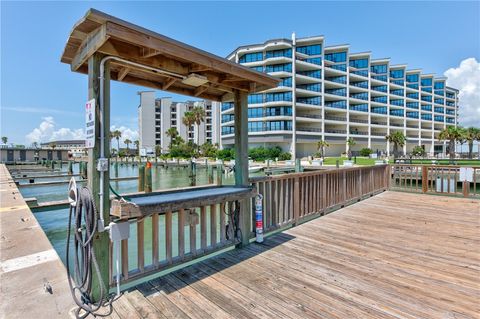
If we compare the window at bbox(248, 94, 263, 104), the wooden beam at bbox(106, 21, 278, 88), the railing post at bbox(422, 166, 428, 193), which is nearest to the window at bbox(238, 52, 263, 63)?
the window at bbox(248, 94, 263, 104)

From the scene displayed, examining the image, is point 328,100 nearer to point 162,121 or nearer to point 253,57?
point 253,57

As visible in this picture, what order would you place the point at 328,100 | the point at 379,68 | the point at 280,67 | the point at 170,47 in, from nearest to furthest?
the point at 170,47, the point at 280,67, the point at 328,100, the point at 379,68

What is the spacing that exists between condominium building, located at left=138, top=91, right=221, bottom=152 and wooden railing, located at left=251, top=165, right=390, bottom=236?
210ft

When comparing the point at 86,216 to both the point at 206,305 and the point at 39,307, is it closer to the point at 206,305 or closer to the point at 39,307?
the point at 39,307

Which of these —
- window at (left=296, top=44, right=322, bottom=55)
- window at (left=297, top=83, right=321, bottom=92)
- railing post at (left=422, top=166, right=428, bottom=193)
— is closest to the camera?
railing post at (left=422, top=166, right=428, bottom=193)

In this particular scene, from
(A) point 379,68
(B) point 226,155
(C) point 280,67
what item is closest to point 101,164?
(B) point 226,155

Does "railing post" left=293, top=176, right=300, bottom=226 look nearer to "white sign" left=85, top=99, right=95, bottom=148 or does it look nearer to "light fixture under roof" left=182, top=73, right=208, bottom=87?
"light fixture under roof" left=182, top=73, right=208, bottom=87

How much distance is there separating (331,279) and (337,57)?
156ft

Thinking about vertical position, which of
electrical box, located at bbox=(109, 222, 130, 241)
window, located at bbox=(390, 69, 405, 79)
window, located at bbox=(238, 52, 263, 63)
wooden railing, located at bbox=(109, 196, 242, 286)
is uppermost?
window, located at bbox=(390, 69, 405, 79)

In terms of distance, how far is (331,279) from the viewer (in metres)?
2.55

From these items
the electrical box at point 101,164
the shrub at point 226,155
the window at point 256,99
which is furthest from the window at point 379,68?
the electrical box at point 101,164

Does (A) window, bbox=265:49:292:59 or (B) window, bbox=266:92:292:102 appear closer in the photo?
(B) window, bbox=266:92:292:102

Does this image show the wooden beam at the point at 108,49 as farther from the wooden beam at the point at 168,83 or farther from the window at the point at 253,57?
the window at the point at 253,57

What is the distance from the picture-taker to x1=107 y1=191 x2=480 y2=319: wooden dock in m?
2.04
